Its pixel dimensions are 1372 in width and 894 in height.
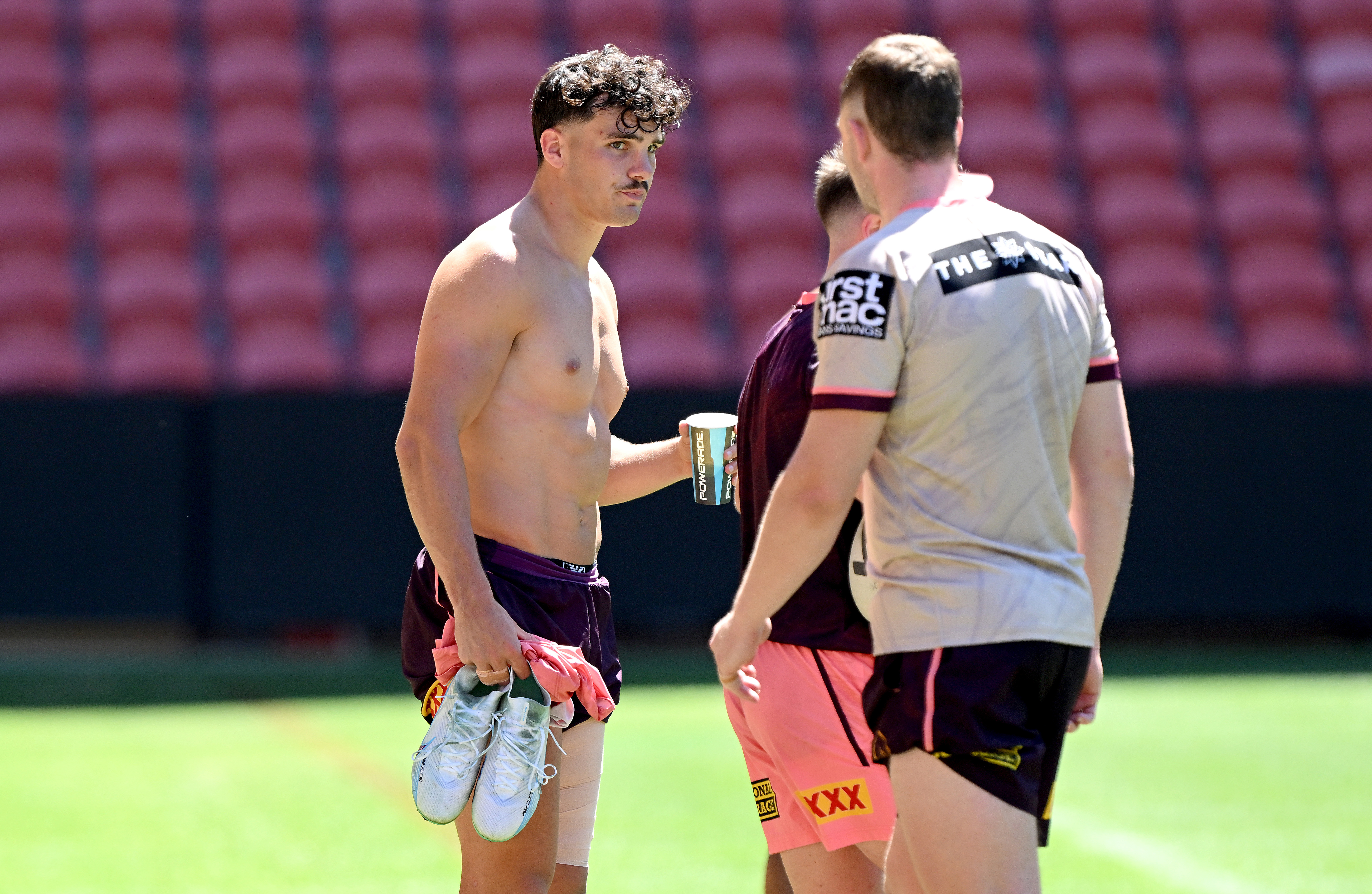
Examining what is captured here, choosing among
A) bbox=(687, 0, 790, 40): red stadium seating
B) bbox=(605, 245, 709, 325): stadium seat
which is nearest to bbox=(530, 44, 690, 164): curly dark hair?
bbox=(605, 245, 709, 325): stadium seat

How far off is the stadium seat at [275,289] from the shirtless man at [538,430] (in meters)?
7.41

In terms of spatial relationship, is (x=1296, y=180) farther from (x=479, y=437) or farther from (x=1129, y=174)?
(x=479, y=437)

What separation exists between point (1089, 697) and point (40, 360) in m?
8.81

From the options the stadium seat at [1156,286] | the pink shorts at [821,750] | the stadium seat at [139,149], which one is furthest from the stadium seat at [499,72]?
the pink shorts at [821,750]

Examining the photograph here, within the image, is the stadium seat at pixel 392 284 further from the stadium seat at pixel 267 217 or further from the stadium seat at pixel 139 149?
the stadium seat at pixel 139 149

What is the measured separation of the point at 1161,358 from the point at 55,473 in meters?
7.43

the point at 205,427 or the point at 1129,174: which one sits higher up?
the point at 1129,174

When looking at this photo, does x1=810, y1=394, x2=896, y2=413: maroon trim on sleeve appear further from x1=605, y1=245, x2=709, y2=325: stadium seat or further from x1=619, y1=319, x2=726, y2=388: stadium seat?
x1=605, y1=245, x2=709, y2=325: stadium seat

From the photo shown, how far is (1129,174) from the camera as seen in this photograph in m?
11.4

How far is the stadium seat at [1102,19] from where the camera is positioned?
40.1 feet

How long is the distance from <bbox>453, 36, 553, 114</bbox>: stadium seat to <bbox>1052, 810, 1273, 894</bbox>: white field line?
25.8 feet

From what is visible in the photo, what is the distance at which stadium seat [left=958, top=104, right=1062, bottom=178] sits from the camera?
11367 mm

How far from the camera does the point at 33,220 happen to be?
10438 mm

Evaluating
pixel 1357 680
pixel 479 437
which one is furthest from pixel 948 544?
pixel 1357 680
